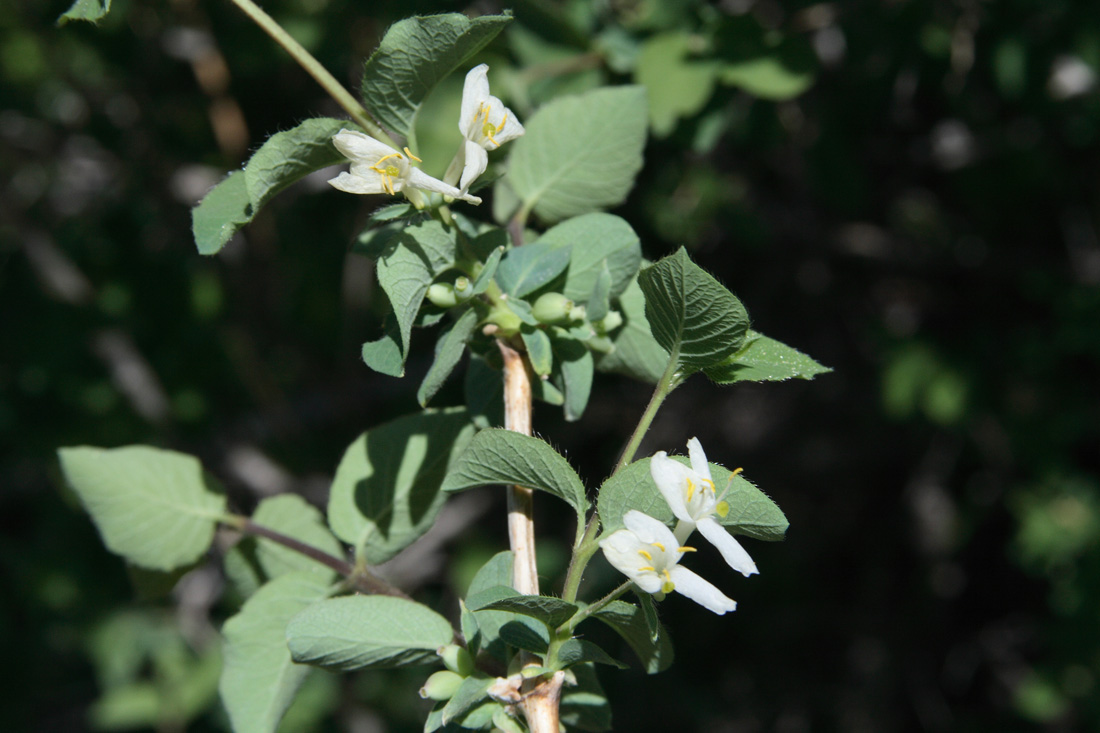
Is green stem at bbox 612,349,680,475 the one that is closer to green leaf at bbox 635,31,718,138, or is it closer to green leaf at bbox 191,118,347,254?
green leaf at bbox 191,118,347,254

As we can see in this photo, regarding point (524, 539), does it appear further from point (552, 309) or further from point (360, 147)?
point (360, 147)

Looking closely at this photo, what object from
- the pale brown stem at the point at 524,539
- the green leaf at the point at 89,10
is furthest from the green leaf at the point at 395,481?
the green leaf at the point at 89,10

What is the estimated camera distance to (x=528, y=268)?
0.86 metres

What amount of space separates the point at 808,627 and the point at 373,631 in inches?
130

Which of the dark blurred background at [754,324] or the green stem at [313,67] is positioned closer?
the green stem at [313,67]

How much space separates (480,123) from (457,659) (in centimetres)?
51

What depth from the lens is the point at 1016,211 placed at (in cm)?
266

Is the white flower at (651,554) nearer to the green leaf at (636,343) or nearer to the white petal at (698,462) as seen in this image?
the white petal at (698,462)

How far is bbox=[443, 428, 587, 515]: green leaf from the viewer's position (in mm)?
710

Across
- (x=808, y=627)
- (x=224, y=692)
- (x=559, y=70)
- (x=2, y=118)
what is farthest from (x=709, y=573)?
(x=2, y=118)

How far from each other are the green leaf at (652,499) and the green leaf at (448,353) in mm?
192

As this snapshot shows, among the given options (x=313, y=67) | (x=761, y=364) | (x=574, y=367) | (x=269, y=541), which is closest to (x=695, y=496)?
(x=761, y=364)

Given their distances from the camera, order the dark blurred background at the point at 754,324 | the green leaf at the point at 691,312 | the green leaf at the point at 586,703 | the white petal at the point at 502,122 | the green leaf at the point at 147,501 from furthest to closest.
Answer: the dark blurred background at the point at 754,324
the green leaf at the point at 147,501
the green leaf at the point at 586,703
the white petal at the point at 502,122
the green leaf at the point at 691,312

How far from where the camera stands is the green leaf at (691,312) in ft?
2.15
